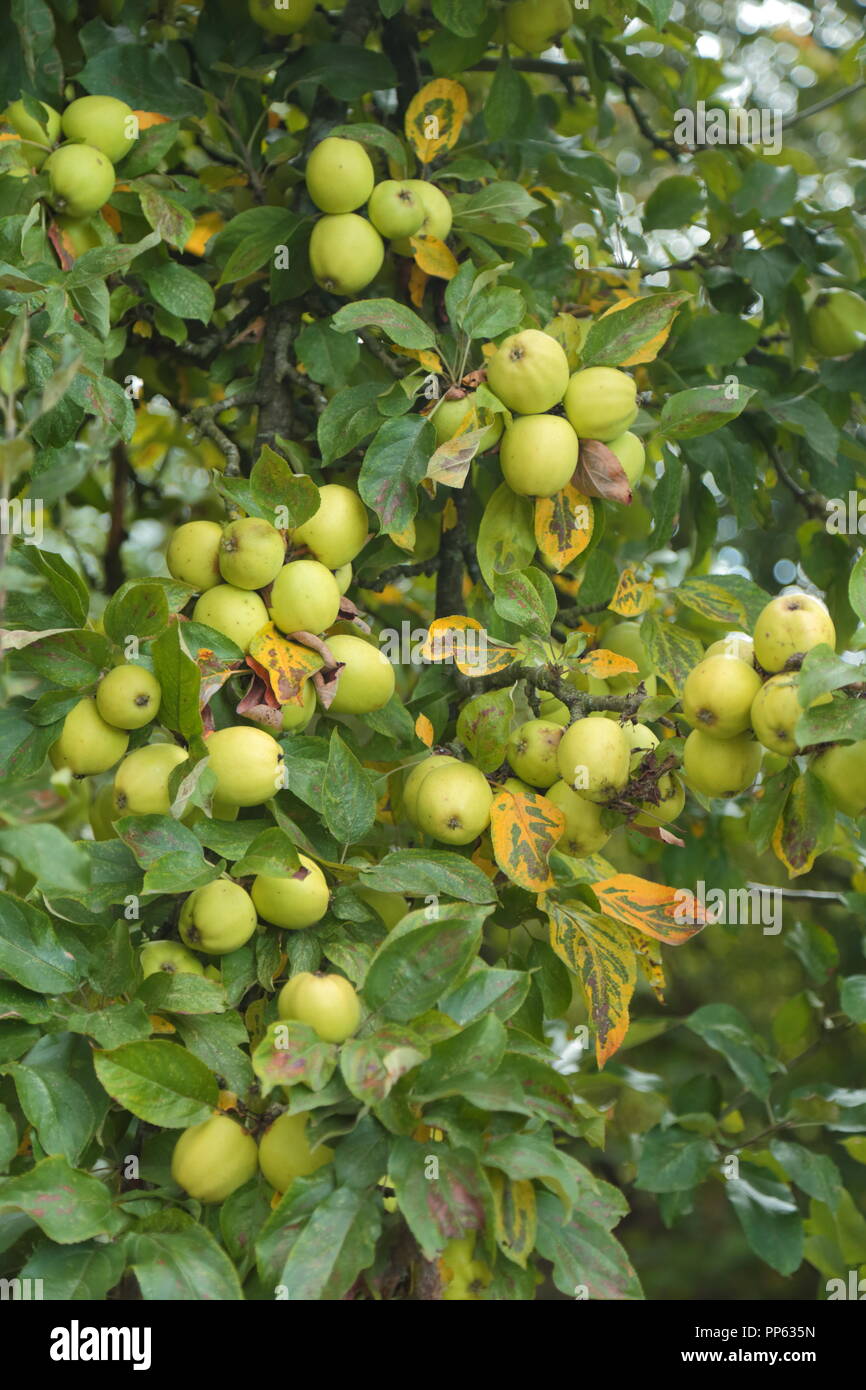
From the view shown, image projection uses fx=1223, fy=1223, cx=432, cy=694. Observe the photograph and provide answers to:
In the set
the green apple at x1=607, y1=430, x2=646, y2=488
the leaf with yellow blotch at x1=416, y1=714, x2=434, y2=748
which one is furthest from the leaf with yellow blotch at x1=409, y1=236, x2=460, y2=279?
the leaf with yellow blotch at x1=416, y1=714, x2=434, y2=748

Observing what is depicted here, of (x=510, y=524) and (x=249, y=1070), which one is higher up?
(x=510, y=524)

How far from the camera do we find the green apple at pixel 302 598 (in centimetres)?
102

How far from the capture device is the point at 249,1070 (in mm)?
879

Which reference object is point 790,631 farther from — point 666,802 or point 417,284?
point 417,284

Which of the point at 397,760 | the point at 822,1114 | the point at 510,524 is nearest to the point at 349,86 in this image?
the point at 510,524

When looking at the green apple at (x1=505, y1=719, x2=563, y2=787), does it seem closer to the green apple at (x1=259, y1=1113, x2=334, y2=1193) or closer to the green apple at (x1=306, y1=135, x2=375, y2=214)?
the green apple at (x1=259, y1=1113, x2=334, y2=1193)

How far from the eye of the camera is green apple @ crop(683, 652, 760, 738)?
0.87 metres

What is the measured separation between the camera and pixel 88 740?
97cm

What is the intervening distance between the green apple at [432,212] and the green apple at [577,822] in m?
0.57

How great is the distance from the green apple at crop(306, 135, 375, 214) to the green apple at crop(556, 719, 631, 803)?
0.58 m

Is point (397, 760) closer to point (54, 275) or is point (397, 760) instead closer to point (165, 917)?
→ point (165, 917)

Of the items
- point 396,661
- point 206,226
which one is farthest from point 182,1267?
point 206,226

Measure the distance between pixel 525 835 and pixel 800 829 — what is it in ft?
0.70

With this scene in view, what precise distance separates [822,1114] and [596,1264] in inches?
35.9
